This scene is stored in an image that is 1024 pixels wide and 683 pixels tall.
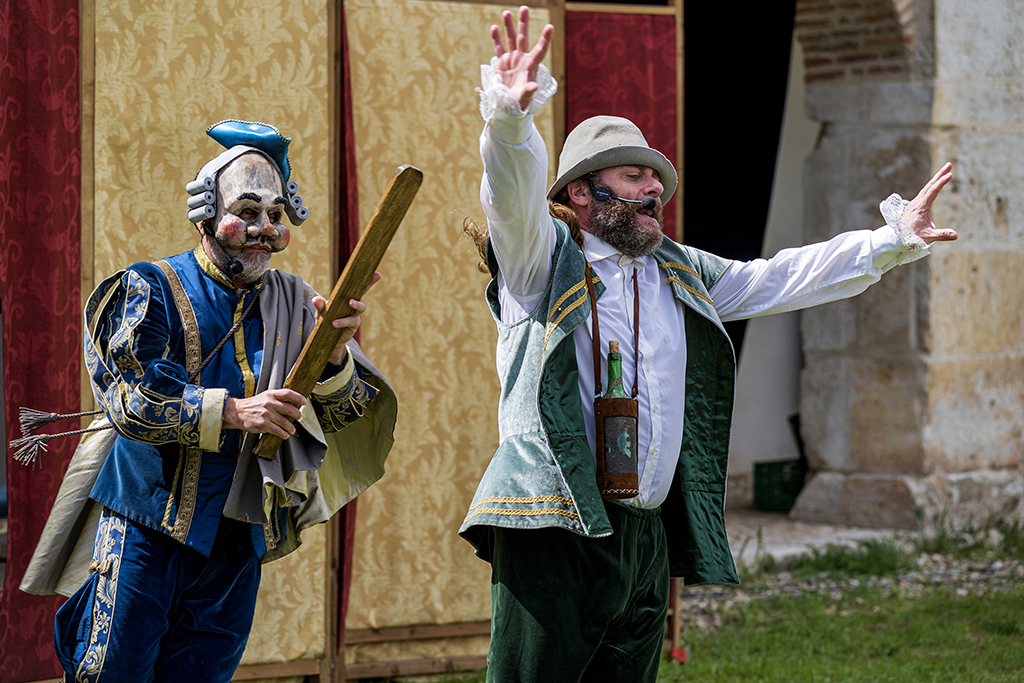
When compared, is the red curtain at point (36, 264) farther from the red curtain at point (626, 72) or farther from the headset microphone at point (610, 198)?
the headset microphone at point (610, 198)

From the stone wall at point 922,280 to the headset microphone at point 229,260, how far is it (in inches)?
187

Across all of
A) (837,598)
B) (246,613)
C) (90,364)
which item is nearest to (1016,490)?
(837,598)

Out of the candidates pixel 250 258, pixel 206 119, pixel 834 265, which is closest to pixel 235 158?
pixel 250 258

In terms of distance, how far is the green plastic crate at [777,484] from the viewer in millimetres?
7336

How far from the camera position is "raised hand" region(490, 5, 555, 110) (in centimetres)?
222

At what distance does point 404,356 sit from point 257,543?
1566mm

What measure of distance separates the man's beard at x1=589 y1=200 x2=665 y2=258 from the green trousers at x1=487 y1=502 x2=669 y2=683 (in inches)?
24.5

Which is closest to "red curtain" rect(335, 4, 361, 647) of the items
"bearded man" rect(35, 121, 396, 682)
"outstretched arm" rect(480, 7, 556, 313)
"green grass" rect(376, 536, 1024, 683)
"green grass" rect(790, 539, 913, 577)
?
"green grass" rect(376, 536, 1024, 683)

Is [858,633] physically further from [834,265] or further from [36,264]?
[36,264]

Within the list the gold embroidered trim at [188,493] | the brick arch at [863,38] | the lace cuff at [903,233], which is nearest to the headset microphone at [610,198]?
the lace cuff at [903,233]

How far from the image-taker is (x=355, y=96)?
416 cm

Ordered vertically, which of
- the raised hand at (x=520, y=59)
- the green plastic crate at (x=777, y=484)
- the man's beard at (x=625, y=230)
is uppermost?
the raised hand at (x=520, y=59)

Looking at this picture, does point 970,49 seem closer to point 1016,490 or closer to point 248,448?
point 1016,490

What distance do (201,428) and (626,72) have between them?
2.64 meters
